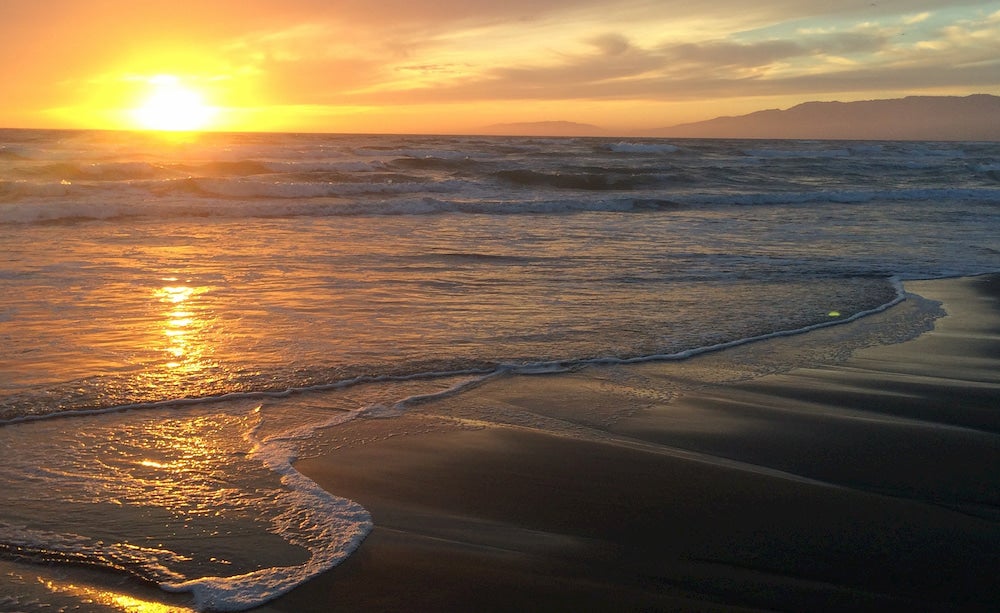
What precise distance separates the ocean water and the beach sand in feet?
0.92

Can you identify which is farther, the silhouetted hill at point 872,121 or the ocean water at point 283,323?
the silhouetted hill at point 872,121

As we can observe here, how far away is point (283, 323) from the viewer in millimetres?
7098

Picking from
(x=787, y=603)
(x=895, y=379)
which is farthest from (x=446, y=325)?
(x=787, y=603)

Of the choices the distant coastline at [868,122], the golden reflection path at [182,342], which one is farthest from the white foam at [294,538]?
the distant coastline at [868,122]

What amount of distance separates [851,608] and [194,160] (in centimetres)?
3445

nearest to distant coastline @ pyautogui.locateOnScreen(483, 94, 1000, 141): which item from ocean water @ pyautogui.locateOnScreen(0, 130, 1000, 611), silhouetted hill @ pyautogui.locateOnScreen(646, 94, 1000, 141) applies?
silhouetted hill @ pyautogui.locateOnScreen(646, 94, 1000, 141)

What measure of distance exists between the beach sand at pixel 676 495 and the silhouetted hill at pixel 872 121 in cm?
14359

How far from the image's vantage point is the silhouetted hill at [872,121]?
490ft

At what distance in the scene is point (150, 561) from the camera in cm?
305

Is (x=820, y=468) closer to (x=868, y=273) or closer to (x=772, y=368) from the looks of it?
(x=772, y=368)

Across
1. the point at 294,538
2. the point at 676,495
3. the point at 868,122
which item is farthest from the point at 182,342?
the point at 868,122

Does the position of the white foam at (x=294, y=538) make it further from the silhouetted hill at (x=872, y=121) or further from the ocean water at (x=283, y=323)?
the silhouetted hill at (x=872, y=121)

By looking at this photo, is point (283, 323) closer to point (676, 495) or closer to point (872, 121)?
point (676, 495)

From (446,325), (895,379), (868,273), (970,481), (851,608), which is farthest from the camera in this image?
(868,273)
